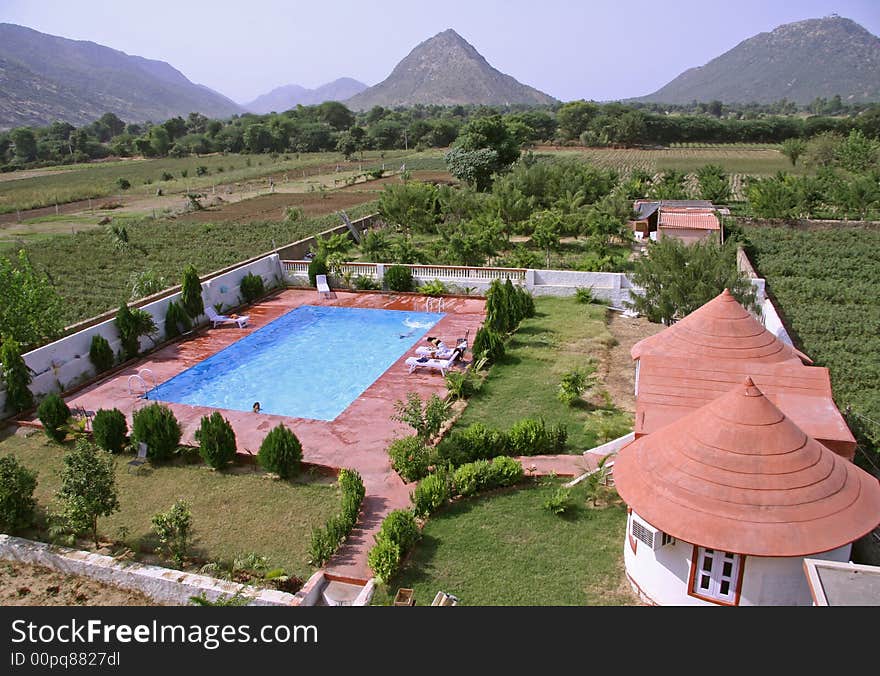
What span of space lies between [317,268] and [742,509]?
2052 centimetres

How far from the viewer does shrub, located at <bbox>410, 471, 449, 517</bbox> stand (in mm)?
10617

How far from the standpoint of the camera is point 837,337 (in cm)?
1731

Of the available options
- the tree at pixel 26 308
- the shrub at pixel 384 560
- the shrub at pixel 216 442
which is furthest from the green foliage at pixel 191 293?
the shrub at pixel 384 560

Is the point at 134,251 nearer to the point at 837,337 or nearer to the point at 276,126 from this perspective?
the point at 837,337

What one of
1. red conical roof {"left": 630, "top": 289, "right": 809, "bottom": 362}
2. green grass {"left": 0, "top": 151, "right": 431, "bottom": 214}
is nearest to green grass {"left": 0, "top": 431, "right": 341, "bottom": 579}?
red conical roof {"left": 630, "top": 289, "right": 809, "bottom": 362}

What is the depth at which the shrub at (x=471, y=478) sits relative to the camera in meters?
11.1

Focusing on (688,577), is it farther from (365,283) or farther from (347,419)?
(365,283)

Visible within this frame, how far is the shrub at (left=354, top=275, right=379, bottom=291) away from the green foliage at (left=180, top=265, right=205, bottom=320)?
6.23m

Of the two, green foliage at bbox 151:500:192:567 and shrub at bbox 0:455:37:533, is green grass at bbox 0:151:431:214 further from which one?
green foliage at bbox 151:500:192:567

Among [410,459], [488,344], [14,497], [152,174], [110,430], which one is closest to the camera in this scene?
[14,497]

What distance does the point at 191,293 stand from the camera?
21.0m

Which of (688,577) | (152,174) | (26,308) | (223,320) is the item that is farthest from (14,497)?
(152,174)

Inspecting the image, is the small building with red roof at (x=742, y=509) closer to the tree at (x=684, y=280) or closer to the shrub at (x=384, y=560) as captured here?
the shrub at (x=384, y=560)
